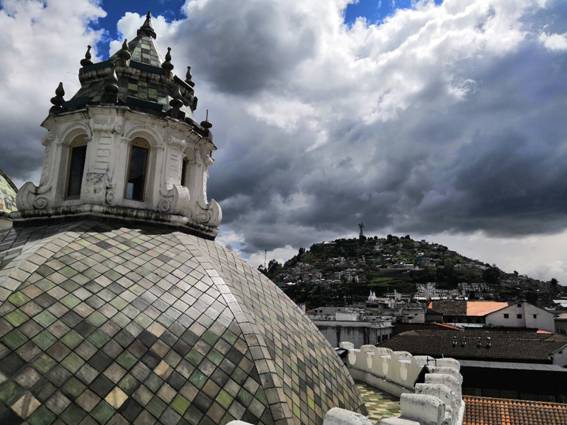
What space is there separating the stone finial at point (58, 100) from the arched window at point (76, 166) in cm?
99

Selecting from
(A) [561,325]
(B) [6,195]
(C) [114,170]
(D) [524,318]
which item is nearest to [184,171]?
(C) [114,170]

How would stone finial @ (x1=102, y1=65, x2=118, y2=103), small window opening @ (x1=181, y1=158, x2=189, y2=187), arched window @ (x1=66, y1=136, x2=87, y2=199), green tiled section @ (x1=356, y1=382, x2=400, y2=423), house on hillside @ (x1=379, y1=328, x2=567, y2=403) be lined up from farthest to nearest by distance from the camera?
1. house on hillside @ (x1=379, y1=328, x2=567, y2=403)
2. small window opening @ (x1=181, y1=158, x2=189, y2=187)
3. arched window @ (x1=66, y1=136, x2=87, y2=199)
4. stone finial @ (x1=102, y1=65, x2=118, y2=103)
5. green tiled section @ (x1=356, y1=382, x2=400, y2=423)

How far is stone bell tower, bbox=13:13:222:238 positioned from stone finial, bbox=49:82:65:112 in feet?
0.08

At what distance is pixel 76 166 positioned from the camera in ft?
36.4

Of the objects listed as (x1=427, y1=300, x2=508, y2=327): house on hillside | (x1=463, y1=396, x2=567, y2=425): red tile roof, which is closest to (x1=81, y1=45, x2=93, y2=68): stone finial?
(x1=463, y1=396, x2=567, y2=425): red tile roof

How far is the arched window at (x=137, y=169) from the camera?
11016mm

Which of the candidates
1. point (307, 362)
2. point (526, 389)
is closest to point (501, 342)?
point (526, 389)

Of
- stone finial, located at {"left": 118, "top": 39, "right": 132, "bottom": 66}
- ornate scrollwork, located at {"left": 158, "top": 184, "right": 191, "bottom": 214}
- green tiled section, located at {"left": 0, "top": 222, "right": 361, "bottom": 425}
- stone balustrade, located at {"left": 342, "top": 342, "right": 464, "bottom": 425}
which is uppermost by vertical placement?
stone finial, located at {"left": 118, "top": 39, "right": 132, "bottom": 66}

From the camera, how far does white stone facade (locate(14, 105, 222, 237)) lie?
10.3m

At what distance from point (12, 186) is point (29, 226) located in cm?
925

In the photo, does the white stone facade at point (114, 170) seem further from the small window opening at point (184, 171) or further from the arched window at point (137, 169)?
the small window opening at point (184, 171)

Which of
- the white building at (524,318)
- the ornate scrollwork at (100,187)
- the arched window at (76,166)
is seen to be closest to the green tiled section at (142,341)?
the ornate scrollwork at (100,187)

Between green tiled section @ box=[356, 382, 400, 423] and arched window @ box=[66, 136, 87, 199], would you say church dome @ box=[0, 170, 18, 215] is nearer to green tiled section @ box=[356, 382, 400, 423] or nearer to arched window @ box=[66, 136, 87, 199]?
arched window @ box=[66, 136, 87, 199]

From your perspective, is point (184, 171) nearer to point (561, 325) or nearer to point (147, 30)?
point (147, 30)
